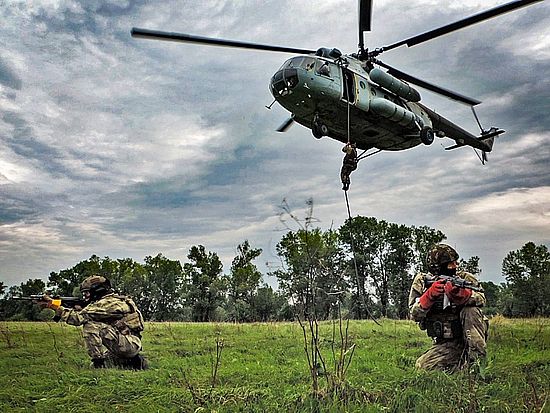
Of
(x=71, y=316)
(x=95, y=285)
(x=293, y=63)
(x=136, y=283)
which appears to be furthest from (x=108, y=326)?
(x=136, y=283)

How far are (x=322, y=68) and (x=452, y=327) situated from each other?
6.78 meters

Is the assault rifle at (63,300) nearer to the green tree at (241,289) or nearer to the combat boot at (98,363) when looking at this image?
the combat boot at (98,363)

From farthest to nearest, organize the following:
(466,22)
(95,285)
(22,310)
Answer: (22,310)
(466,22)
(95,285)

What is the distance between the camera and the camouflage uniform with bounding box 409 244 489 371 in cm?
728

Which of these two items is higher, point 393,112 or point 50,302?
point 393,112

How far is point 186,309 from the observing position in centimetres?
3944

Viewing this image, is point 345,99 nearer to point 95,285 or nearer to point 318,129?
point 318,129

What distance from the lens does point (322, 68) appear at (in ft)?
39.5

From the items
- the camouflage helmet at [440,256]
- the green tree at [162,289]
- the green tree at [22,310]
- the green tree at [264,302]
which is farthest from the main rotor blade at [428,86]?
the green tree at [162,289]

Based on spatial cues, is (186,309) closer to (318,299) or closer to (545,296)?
(545,296)

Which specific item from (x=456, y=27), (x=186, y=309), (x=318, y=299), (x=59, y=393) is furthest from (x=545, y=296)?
(x=186, y=309)

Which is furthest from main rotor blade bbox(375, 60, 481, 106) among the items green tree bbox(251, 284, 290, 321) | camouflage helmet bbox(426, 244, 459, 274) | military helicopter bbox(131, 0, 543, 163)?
green tree bbox(251, 284, 290, 321)

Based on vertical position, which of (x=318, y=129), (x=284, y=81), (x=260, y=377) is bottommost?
(x=260, y=377)

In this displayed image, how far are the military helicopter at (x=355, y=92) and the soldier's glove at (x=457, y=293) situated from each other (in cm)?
528
